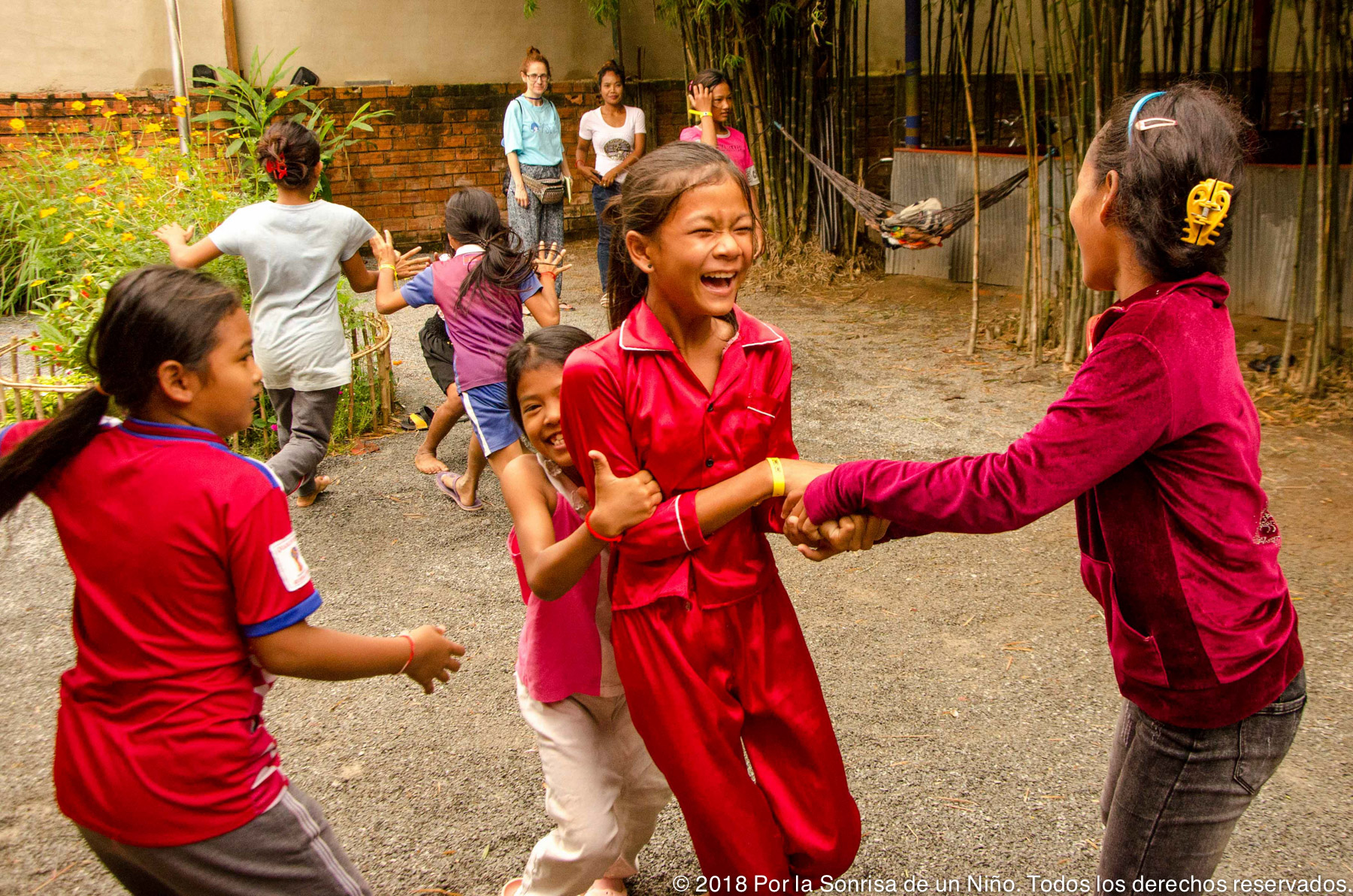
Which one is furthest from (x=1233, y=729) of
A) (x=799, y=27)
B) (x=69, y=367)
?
(x=799, y=27)

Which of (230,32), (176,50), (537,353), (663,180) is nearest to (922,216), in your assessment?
(537,353)

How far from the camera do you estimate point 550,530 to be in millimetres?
1889

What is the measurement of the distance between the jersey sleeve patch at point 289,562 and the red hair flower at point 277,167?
9.11 ft

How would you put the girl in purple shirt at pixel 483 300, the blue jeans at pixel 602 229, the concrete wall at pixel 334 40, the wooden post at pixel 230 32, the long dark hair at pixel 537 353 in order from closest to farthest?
the long dark hair at pixel 537 353 → the girl in purple shirt at pixel 483 300 → the blue jeans at pixel 602 229 → the concrete wall at pixel 334 40 → the wooden post at pixel 230 32

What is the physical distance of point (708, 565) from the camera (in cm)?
173

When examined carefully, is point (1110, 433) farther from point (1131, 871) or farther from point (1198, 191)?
point (1131, 871)

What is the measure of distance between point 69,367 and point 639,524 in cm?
431

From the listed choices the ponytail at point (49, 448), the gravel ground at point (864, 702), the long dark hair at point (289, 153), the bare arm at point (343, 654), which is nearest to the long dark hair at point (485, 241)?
the long dark hair at point (289, 153)

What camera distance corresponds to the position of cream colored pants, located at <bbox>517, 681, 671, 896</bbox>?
191cm

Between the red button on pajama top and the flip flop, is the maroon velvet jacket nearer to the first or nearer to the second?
the red button on pajama top

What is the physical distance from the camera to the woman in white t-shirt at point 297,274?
3.96 m

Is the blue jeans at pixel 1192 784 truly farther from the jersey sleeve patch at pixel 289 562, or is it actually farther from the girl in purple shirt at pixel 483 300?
the girl in purple shirt at pixel 483 300

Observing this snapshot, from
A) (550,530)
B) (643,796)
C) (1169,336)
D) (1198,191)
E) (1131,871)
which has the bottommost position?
(643,796)

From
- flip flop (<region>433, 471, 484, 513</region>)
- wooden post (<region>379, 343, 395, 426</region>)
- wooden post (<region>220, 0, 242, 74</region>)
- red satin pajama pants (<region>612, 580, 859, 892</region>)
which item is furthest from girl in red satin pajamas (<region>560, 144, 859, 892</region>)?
wooden post (<region>220, 0, 242, 74</region>)
